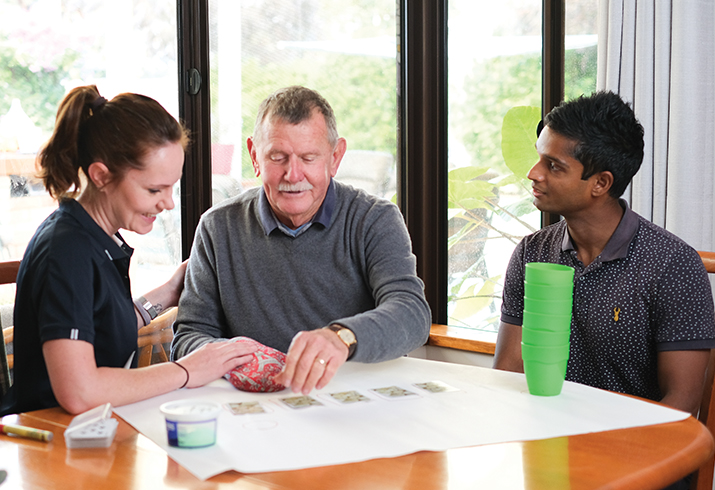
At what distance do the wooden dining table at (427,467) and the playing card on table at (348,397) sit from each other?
275 mm

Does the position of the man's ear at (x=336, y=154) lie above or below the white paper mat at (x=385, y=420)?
above

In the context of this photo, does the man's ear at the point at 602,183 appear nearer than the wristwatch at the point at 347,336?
No

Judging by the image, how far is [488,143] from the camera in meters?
3.15

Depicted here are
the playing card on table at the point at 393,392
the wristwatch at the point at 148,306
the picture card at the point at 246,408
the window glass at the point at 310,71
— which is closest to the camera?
the picture card at the point at 246,408

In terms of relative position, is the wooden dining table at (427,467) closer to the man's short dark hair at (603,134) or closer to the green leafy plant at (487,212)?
the man's short dark hair at (603,134)

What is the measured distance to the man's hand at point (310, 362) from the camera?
4.15 ft

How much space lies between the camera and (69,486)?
956 mm

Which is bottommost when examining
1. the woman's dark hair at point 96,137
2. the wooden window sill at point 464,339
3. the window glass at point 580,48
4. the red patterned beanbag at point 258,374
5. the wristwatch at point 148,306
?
the wooden window sill at point 464,339

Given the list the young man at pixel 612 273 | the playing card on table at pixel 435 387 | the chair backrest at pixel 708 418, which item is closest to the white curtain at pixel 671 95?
the young man at pixel 612 273

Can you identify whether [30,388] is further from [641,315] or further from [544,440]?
[641,315]

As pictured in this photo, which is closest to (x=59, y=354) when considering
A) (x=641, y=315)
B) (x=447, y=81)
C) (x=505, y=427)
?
(x=505, y=427)

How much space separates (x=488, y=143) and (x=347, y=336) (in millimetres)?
1957

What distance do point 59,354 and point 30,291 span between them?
0.18 meters

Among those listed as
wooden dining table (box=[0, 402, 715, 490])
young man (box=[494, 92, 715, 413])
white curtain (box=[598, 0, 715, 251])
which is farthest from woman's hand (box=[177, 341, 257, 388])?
white curtain (box=[598, 0, 715, 251])
